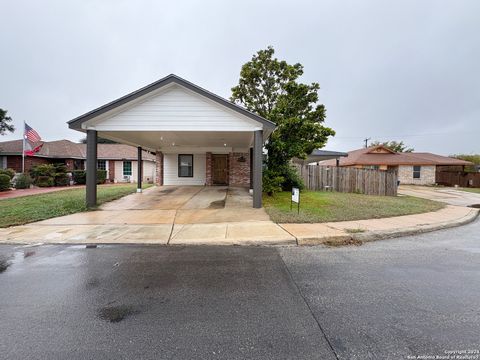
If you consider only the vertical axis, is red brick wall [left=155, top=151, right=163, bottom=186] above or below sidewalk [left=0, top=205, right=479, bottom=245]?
above

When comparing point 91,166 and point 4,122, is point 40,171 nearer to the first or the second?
point 4,122

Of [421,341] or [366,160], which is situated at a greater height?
[366,160]

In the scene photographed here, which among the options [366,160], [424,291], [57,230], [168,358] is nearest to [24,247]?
[57,230]

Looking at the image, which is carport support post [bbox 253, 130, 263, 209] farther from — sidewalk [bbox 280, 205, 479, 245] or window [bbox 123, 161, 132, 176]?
window [bbox 123, 161, 132, 176]

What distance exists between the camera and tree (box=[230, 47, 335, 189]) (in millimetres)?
11539

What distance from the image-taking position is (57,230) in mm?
6566

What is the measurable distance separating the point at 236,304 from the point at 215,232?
11.0ft

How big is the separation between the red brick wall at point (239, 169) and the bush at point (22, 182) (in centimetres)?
1476

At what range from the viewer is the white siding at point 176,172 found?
58.1ft

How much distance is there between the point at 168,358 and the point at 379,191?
16.8m

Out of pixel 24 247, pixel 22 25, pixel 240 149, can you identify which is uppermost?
pixel 22 25

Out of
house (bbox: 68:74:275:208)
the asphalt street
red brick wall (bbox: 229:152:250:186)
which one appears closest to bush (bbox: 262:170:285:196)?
house (bbox: 68:74:275:208)

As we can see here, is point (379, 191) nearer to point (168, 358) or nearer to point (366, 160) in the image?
point (366, 160)

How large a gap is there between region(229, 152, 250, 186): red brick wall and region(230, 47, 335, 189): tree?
4829 mm
